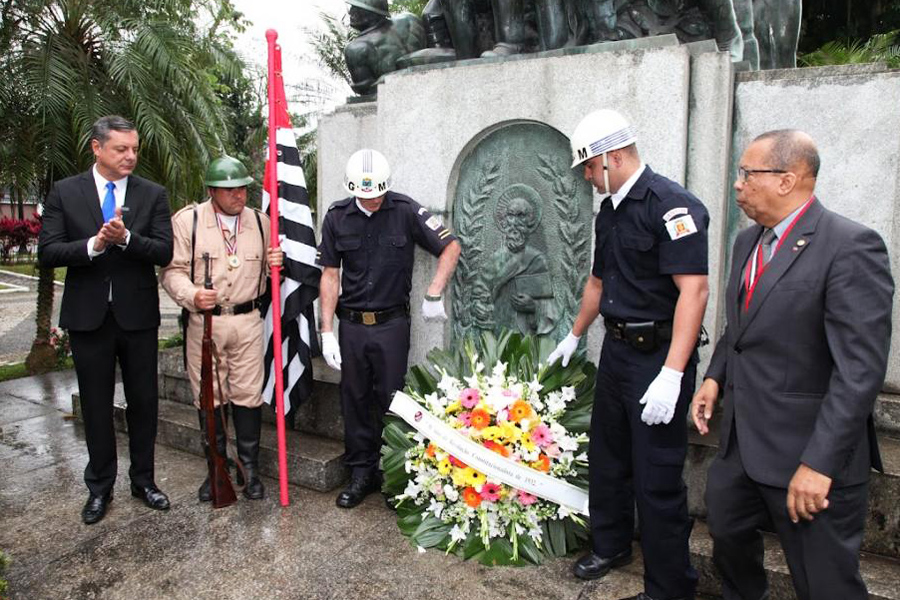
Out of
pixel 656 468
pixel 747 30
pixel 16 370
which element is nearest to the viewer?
pixel 656 468

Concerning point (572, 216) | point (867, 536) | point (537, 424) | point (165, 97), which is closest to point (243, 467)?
point (537, 424)

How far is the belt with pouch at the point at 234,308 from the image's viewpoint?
3.89m

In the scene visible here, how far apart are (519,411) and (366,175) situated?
149cm

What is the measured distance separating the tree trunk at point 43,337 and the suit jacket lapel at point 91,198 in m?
4.36

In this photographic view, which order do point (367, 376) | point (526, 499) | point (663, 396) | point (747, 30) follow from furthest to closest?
1. point (747, 30)
2. point (367, 376)
3. point (526, 499)
4. point (663, 396)

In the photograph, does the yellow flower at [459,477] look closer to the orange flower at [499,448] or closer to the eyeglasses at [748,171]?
the orange flower at [499,448]

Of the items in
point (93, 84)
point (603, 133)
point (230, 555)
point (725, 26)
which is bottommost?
point (230, 555)

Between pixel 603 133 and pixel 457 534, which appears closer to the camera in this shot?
pixel 603 133

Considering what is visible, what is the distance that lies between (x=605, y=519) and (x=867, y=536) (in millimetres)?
1086

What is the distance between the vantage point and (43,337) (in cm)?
752

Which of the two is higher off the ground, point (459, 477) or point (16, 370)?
point (459, 477)

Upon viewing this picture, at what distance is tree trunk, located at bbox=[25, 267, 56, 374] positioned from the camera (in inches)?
293

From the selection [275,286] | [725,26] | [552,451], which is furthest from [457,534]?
[725,26]

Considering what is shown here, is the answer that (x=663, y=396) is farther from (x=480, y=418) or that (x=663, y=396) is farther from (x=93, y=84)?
(x=93, y=84)
